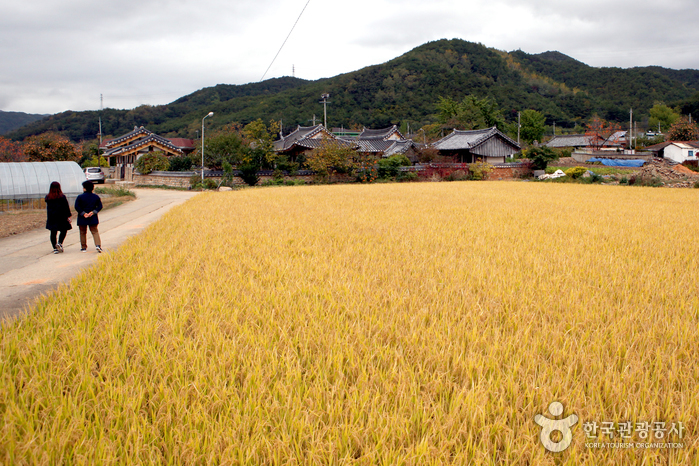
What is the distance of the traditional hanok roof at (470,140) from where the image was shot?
3616cm

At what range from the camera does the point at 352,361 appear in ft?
8.14

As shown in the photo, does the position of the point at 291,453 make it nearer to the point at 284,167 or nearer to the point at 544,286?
the point at 544,286

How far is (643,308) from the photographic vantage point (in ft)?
11.0

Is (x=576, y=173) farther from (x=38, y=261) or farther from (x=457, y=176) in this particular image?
(x=38, y=261)

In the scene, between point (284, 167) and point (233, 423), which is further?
point (284, 167)

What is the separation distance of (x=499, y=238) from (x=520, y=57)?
11229 centimetres

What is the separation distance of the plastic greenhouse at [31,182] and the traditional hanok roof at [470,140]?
30.8 m

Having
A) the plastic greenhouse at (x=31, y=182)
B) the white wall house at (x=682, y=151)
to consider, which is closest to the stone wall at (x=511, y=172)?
the white wall house at (x=682, y=151)

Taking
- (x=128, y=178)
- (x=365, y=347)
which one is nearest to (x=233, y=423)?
(x=365, y=347)

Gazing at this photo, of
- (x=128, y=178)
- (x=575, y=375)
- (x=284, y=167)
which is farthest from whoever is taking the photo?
(x=128, y=178)

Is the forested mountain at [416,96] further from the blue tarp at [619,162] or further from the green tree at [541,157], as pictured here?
the green tree at [541,157]

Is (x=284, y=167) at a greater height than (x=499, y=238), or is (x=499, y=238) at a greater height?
(x=284, y=167)

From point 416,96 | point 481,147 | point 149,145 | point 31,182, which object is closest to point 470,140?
point 481,147

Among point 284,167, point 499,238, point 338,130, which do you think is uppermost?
point 338,130
